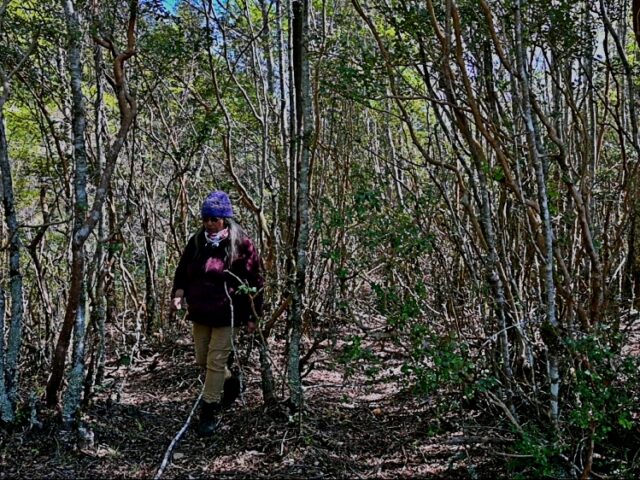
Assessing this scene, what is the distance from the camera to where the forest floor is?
3.72 metres

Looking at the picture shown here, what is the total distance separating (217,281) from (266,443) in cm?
117

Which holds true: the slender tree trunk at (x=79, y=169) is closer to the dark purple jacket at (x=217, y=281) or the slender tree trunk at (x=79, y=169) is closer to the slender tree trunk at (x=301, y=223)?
the dark purple jacket at (x=217, y=281)

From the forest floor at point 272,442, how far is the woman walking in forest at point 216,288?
36 centimetres

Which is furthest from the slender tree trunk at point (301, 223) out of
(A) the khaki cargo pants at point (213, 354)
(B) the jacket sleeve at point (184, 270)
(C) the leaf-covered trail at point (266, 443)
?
(B) the jacket sleeve at point (184, 270)

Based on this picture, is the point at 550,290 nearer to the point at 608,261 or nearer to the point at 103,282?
the point at 608,261

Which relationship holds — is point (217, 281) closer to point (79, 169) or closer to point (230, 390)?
point (230, 390)

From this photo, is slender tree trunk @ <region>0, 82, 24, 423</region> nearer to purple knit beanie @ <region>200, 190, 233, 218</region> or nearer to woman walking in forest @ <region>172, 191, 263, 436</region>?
woman walking in forest @ <region>172, 191, 263, 436</region>

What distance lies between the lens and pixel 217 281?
14.9ft

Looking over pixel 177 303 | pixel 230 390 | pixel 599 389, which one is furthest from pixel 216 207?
pixel 599 389

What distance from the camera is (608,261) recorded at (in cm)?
399

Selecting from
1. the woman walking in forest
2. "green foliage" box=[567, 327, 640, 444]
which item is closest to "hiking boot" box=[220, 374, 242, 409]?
the woman walking in forest

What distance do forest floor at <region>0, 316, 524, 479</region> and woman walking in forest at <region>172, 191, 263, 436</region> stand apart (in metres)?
0.36

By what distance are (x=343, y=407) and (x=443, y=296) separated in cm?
114

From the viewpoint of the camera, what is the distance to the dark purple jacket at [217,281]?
14.7 feet
